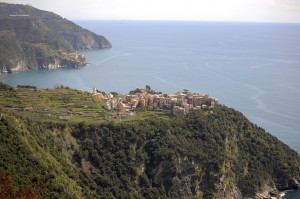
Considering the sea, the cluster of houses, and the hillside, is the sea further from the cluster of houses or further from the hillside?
the cluster of houses

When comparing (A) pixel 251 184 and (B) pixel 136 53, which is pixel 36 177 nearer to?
(A) pixel 251 184

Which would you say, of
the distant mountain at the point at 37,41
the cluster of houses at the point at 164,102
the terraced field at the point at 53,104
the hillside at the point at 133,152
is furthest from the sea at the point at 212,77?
the terraced field at the point at 53,104

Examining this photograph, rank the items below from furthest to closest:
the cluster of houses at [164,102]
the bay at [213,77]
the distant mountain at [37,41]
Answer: the distant mountain at [37,41]
the bay at [213,77]
the cluster of houses at [164,102]

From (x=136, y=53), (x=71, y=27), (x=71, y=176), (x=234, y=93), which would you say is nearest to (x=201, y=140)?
(x=71, y=176)

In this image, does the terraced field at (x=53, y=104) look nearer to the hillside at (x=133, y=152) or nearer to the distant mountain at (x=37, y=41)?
the hillside at (x=133, y=152)

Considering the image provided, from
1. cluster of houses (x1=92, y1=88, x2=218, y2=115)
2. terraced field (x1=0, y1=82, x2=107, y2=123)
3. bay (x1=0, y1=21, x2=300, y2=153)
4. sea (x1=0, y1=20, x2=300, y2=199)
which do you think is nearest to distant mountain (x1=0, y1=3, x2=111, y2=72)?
sea (x1=0, y1=20, x2=300, y2=199)

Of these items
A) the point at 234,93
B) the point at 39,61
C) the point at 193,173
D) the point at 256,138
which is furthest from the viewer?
the point at 39,61

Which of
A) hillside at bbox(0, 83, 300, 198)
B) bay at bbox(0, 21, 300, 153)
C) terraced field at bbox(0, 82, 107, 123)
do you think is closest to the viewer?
hillside at bbox(0, 83, 300, 198)
